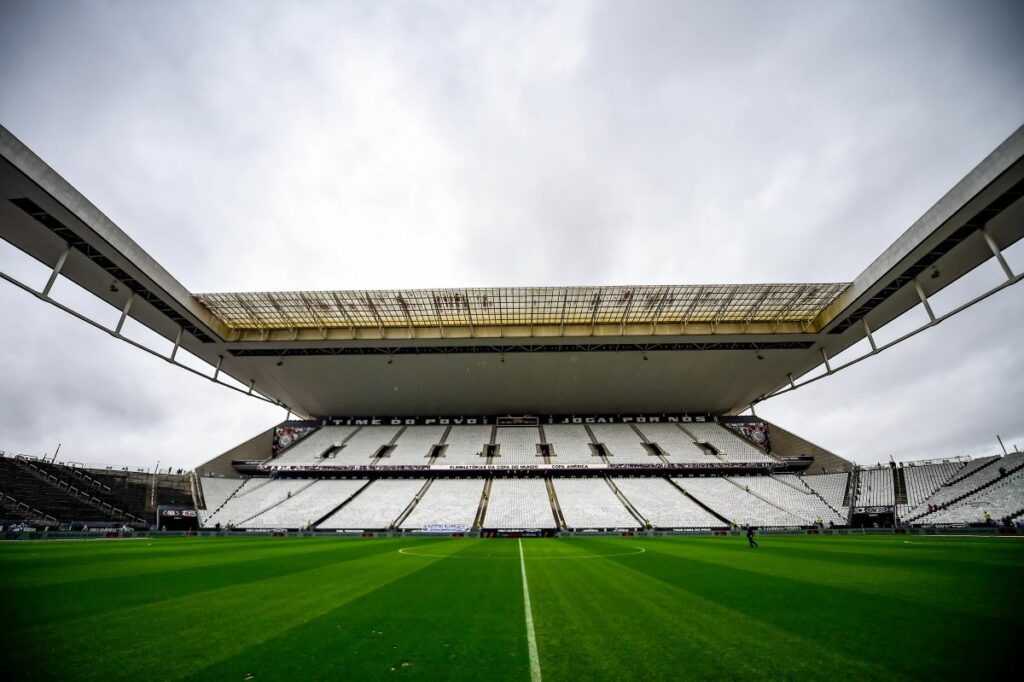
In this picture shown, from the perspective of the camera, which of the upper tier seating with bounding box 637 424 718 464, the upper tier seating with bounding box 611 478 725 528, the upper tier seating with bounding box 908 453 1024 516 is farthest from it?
the upper tier seating with bounding box 637 424 718 464

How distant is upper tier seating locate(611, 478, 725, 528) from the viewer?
29.4 meters

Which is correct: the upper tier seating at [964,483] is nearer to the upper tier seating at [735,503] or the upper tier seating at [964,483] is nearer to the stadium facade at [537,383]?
the stadium facade at [537,383]

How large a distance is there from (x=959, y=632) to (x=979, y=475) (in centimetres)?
3723

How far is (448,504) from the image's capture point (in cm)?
3272

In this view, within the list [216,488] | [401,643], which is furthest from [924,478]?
[216,488]

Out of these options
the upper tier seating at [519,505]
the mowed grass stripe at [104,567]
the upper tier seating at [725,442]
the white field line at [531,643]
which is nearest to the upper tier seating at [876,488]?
the upper tier seating at [725,442]

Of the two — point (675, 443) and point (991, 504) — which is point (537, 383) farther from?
point (991, 504)

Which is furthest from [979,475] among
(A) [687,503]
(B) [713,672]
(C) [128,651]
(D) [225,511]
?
(D) [225,511]

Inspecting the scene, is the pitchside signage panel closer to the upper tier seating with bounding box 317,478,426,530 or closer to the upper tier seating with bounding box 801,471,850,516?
the upper tier seating with bounding box 317,478,426,530

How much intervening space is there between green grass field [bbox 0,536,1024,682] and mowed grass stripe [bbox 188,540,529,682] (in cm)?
3

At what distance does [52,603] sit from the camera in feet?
21.3

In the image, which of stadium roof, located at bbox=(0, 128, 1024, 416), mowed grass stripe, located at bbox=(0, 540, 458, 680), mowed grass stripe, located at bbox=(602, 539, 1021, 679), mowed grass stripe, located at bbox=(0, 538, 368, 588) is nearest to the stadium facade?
stadium roof, located at bbox=(0, 128, 1024, 416)

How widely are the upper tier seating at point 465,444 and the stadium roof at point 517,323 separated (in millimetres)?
2440

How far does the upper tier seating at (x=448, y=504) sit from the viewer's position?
3016 centimetres
